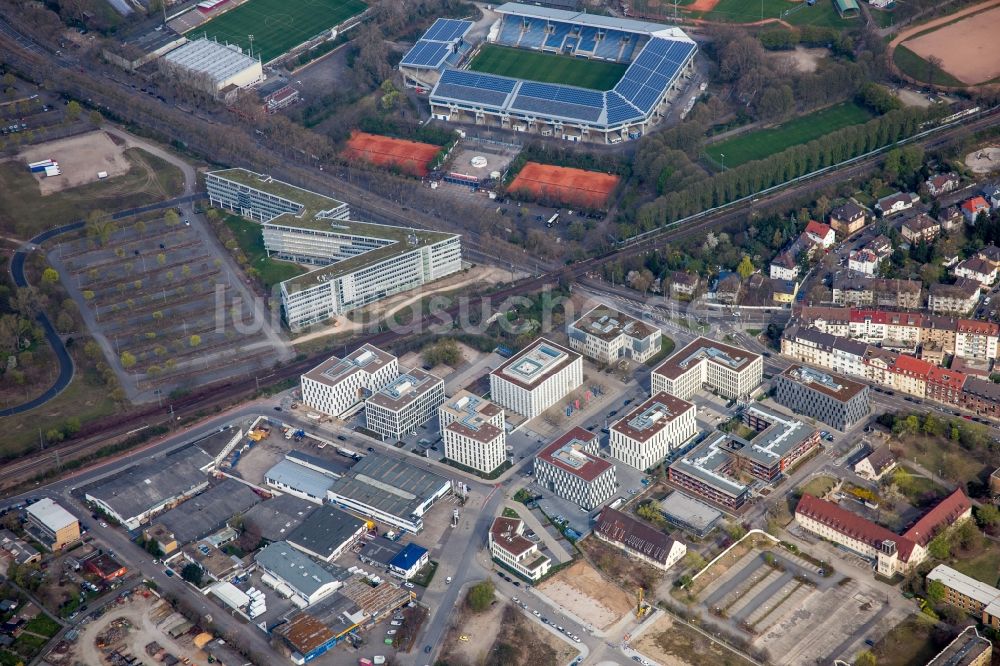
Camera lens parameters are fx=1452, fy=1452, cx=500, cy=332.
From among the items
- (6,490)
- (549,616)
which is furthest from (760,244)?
(6,490)

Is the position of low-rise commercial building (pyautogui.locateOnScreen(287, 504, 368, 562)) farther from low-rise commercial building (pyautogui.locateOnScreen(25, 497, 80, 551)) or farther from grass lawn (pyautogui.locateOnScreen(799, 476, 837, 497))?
grass lawn (pyautogui.locateOnScreen(799, 476, 837, 497))

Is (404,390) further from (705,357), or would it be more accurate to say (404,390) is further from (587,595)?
(587,595)

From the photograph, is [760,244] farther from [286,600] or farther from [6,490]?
[6,490]

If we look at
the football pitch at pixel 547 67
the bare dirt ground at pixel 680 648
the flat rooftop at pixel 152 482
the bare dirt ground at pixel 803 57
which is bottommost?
the bare dirt ground at pixel 680 648

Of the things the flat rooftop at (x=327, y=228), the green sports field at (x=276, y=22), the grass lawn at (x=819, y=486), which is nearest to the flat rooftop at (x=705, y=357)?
the grass lawn at (x=819, y=486)

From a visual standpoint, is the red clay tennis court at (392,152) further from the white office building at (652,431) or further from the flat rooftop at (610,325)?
the white office building at (652,431)
